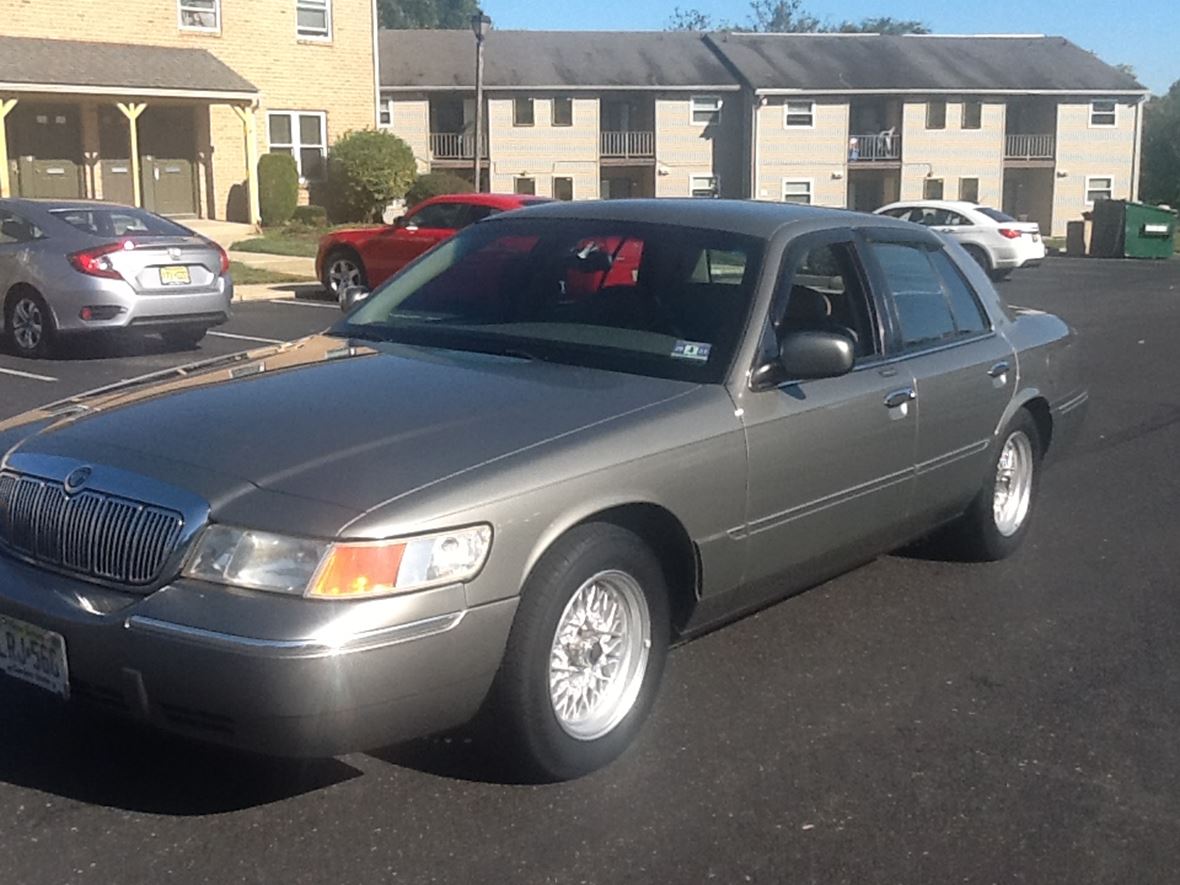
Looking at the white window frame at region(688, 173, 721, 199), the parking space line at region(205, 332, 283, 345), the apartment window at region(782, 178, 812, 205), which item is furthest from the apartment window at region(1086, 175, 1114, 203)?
the parking space line at region(205, 332, 283, 345)

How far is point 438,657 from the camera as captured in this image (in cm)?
361

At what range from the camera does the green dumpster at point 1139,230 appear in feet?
119

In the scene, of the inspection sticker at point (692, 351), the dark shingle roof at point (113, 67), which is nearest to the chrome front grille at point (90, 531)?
the inspection sticker at point (692, 351)

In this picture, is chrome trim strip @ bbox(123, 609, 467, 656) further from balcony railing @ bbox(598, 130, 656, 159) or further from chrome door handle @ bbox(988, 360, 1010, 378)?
balcony railing @ bbox(598, 130, 656, 159)

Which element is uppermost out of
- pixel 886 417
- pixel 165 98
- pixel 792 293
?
pixel 165 98

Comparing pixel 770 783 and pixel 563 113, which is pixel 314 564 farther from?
pixel 563 113

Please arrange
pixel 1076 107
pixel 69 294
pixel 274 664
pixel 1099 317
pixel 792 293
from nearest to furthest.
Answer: pixel 274 664, pixel 792 293, pixel 69 294, pixel 1099 317, pixel 1076 107

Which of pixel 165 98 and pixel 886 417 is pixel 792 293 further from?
pixel 165 98

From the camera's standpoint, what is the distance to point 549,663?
Answer: 3887 mm

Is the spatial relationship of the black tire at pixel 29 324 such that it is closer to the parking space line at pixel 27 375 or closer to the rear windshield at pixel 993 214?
the parking space line at pixel 27 375

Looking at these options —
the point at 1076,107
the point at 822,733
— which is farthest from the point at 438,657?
the point at 1076,107

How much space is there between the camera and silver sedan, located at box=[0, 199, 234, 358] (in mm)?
12367

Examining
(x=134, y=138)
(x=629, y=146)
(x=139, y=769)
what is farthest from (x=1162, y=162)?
(x=139, y=769)

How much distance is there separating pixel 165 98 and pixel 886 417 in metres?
27.0
